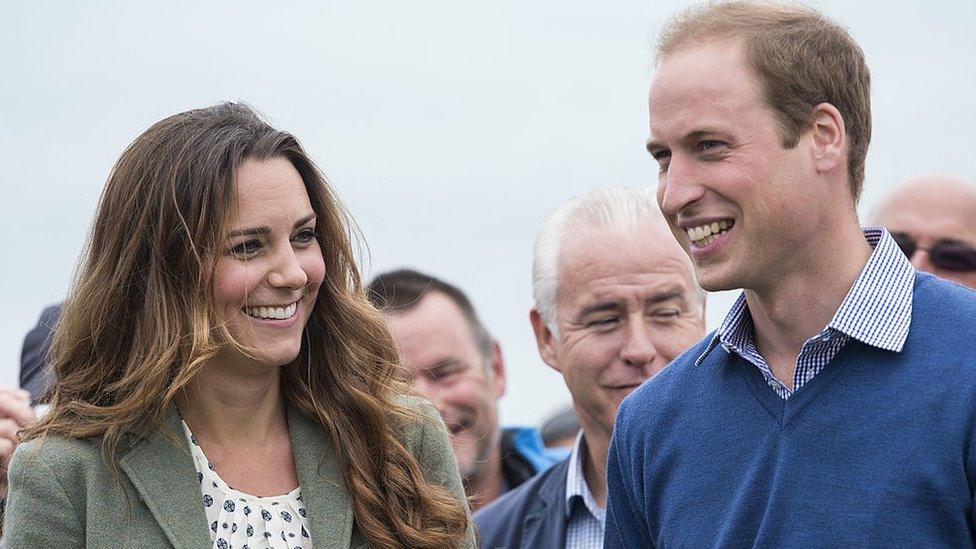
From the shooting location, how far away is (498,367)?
6.55 m

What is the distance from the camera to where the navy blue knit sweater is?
2.62 metres

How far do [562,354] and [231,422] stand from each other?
1.38 metres

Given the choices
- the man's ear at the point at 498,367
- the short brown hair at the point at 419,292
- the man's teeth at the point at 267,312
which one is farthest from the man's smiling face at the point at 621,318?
the man's ear at the point at 498,367

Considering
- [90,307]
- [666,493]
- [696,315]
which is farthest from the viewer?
[696,315]

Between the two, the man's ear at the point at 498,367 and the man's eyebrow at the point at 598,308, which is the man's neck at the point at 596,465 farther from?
the man's ear at the point at 498,367

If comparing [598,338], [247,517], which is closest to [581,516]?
[598,338]

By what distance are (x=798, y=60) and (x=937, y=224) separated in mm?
2005

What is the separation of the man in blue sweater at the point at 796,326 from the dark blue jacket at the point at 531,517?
1.34 m

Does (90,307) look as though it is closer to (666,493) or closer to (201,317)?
(201,317)

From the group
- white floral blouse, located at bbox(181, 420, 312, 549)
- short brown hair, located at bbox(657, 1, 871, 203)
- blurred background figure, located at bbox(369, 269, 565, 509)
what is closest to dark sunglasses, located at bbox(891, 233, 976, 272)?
short brown hair, located at bbox(657, 1, 871, 203)

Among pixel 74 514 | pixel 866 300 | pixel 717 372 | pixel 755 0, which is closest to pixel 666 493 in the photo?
pixel 717 372

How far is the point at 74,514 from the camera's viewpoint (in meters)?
3.34

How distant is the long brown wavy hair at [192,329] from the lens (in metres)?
3.46

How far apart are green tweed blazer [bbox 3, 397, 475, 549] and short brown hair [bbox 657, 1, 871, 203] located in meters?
1.39
